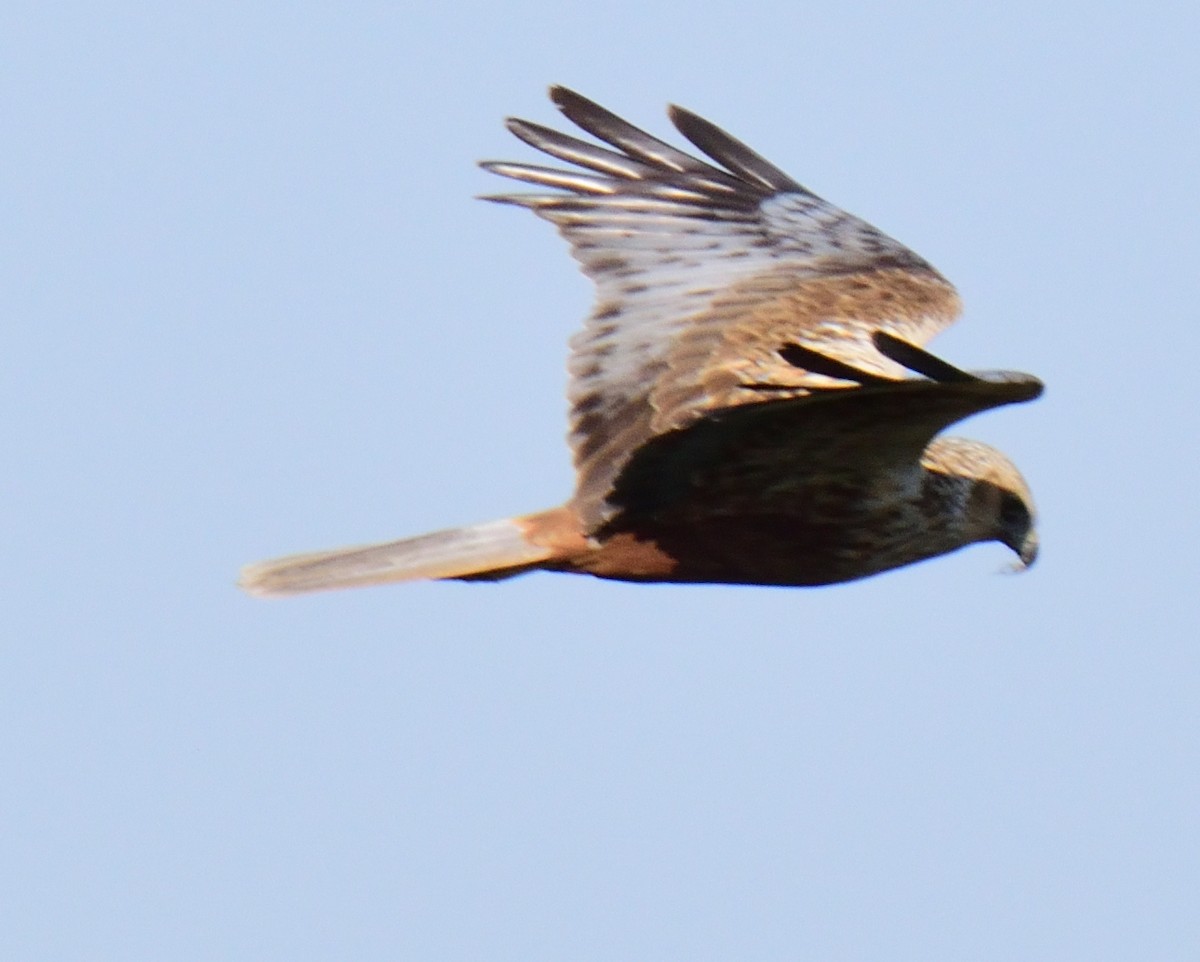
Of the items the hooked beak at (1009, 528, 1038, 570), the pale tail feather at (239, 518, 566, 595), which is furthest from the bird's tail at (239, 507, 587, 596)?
the hooked beak at (1009, 528, 1038, 570)

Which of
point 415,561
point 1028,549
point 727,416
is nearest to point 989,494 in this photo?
Result: point 1028,549

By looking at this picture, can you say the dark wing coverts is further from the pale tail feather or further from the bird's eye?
the bird's eye

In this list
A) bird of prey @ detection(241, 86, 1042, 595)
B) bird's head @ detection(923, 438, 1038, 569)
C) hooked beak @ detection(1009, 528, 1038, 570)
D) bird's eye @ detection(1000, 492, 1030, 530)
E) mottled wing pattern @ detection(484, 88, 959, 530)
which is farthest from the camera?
hooked beak @ detection(1009, 528, 1038, 570)

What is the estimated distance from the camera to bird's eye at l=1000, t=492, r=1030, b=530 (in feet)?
22.9

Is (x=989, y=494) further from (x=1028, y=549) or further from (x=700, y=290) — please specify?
(x=700, y=290)

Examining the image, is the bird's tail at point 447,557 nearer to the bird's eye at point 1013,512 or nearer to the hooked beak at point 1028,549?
the bird's eye at point 1013,512

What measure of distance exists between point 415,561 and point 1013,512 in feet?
6.85

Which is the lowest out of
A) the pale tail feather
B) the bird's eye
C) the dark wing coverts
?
the pale tail feather

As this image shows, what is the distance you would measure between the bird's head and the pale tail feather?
4.45ft

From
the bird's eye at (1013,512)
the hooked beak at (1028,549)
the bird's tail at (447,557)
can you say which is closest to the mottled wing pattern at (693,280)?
the bird's tail at (447,557)

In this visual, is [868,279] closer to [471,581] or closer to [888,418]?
Answer: [888,418]

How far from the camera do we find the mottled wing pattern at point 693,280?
6.27 metres

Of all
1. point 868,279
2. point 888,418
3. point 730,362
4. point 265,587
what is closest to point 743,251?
point 868,279

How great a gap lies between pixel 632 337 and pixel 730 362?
1.57 ft
